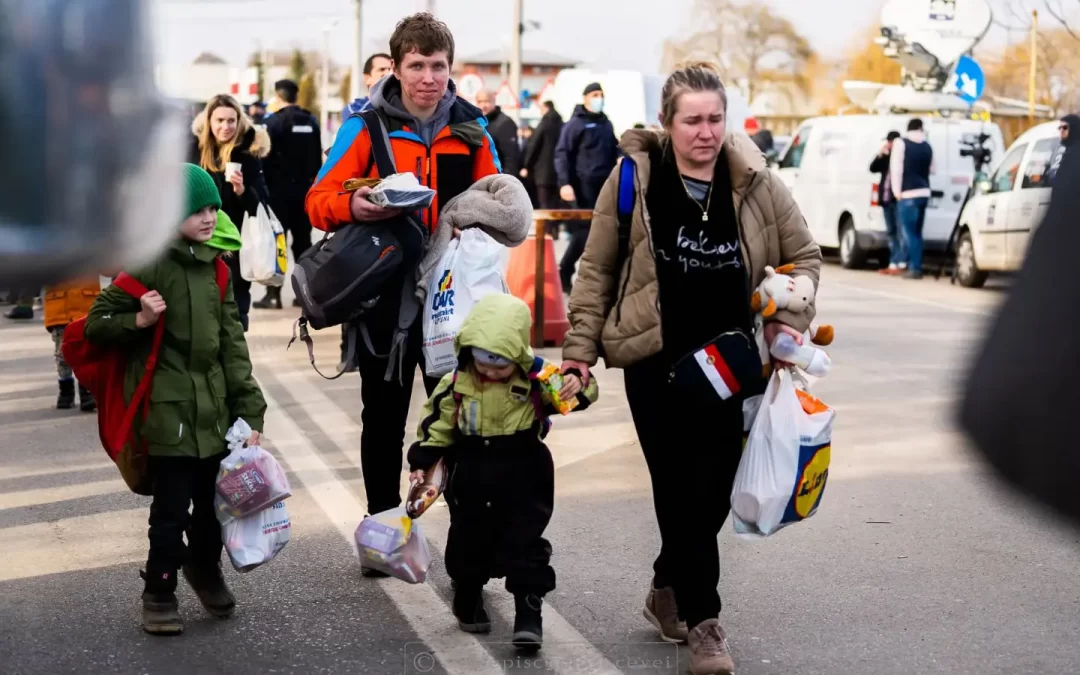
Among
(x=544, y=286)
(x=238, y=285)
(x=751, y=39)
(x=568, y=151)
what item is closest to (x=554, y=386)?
(x=544, y=286)

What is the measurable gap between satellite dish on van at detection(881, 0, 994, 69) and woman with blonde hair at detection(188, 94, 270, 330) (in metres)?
19.4

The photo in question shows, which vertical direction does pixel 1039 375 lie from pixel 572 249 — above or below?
above

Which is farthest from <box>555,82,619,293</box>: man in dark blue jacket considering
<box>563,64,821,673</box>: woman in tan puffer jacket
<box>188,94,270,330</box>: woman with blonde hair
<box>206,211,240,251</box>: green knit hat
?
<box>563,64,821,673</box>: woman in tan puffer jacket

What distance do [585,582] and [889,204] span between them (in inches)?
612

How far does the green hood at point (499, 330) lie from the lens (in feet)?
16.3

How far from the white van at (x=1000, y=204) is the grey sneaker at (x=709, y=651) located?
12.7 meters

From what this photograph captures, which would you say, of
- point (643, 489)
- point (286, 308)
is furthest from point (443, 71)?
point (286, 308)

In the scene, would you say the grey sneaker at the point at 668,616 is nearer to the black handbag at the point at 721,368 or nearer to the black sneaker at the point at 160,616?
the black handbag at the point at 721,368

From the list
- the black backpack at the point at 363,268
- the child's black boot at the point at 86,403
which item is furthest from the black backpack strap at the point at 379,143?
the child's black boot at the point at 86,403

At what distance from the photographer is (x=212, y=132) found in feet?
36.3

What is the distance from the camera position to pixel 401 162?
5.64m

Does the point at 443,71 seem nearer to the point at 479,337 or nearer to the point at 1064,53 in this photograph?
the point at 479,337

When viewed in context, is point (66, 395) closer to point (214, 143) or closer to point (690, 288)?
point (214, 143)

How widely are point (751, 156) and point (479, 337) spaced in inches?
39.6
